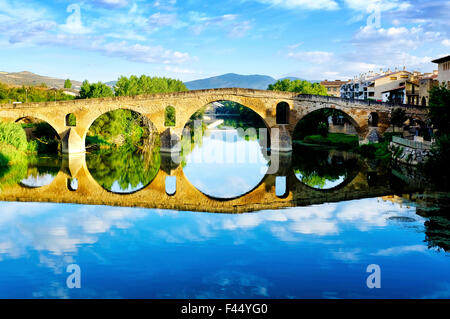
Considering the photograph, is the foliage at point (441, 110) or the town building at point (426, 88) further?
the town building at point (426, 88)

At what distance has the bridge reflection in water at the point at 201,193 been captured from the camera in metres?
16.7

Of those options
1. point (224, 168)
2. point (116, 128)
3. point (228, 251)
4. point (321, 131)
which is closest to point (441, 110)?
point (224, 168)

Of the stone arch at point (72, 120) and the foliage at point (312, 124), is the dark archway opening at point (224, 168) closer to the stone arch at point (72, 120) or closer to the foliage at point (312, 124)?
the foliage at point (312, 124)

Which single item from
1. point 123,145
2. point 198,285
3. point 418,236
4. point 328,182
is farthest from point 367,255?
point 123,145

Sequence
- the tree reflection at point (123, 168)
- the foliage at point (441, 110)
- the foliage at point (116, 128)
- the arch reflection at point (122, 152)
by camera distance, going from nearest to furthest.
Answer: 1. the tree reflection at point (123, 168)
2. the foliage at point (441, 110)
3. the arch reflection at point (122, 152)
4. the foliage at point (116, 128)

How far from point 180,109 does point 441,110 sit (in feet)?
56.9

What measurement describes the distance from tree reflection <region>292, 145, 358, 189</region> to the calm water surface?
4684 millimetres

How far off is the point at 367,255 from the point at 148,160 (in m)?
20.6

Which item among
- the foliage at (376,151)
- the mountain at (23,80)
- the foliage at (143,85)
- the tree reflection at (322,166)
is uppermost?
the mountain at (23,80)

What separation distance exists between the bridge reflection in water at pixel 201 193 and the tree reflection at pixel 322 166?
0.18ft

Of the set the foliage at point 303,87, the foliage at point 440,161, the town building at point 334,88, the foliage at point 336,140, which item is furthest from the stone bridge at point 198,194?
the town building at point 334,88

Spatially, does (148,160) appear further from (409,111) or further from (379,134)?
(409,111)

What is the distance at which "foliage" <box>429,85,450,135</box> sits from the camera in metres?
21.5

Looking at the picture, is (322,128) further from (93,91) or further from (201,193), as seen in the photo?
(201,193)
